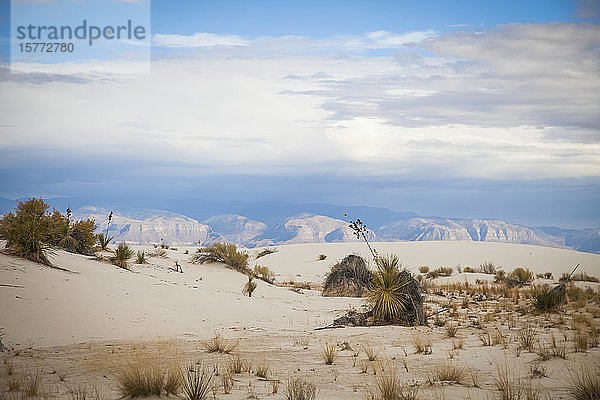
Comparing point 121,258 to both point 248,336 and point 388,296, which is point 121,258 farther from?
point 388,296

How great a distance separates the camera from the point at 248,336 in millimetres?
11047

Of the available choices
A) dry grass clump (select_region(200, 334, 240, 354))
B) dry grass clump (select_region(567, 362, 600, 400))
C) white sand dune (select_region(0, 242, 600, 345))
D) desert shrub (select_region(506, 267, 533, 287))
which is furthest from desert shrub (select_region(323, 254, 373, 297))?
dry grass clump (select_region(567, 362, 600, 400))

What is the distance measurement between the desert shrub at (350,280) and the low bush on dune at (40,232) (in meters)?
9.59

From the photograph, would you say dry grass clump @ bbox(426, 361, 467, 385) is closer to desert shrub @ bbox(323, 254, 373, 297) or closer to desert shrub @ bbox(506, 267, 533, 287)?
desert shrub @ bbox(323, 254, 373, 297)

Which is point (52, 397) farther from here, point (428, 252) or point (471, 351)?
point (428, 252)

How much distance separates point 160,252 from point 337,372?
805 inches

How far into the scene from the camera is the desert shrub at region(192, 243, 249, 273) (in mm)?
24625

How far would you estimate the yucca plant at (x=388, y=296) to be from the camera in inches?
490

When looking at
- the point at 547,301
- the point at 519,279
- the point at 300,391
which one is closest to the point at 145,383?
the point at 300,391

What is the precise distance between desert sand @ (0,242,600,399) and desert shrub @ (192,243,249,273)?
4.99 m

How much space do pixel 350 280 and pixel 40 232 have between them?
1167 centimetres

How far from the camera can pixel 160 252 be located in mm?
26812

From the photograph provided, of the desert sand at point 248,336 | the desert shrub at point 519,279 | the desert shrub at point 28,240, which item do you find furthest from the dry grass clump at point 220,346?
the desert shrub at point 519,279

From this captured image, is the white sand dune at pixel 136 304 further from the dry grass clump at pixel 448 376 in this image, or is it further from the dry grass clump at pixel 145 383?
the dry grass clump at pixel 448 376
